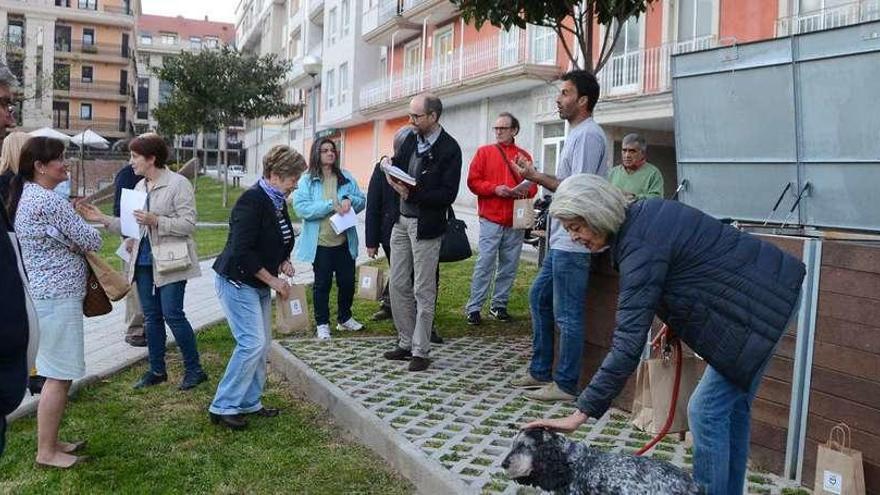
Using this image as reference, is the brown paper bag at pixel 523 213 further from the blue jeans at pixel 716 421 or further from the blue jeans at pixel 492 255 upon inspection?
the blue jeans at pixel 716 421

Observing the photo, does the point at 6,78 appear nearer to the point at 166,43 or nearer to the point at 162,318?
the point at 162,318

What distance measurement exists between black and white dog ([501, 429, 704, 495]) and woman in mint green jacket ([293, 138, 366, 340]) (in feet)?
15.5

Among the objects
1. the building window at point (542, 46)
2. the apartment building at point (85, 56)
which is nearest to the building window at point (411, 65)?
the building window at point (542, 46)

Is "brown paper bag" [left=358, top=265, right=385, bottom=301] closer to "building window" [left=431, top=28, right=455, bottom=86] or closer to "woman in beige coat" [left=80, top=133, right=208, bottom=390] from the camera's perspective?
"woman in beige coat" [left=80, top=133, right=208, bottom=390]

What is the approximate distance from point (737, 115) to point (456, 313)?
13.4 ft

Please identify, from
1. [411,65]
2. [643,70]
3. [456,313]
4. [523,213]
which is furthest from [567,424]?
[411,65]

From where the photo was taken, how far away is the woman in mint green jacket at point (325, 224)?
7.71 metres

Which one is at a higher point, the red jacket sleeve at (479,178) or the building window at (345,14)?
the building window at (345,14)

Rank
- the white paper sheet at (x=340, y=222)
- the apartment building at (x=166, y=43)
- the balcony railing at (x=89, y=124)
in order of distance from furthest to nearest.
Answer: the apartment building at (x=166, y=43) < the balcony railing at (x=89, y=124) < the white paper sheet at (x=340, y=222)

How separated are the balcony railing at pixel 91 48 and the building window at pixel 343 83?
44.1m

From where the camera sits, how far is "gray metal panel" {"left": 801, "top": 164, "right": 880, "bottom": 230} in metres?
5.02

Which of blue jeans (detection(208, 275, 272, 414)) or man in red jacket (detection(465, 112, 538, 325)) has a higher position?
man in red jacket (detection(465, 112, 538, 325))

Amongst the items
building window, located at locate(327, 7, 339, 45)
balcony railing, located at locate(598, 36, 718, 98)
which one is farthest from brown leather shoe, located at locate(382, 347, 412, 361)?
building window, located at locate(327, 7, 339, 45)

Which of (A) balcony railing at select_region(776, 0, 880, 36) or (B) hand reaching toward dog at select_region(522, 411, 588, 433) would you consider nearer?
(B) hand reaching toward dog at select_region(522, 411, 588, 433)
